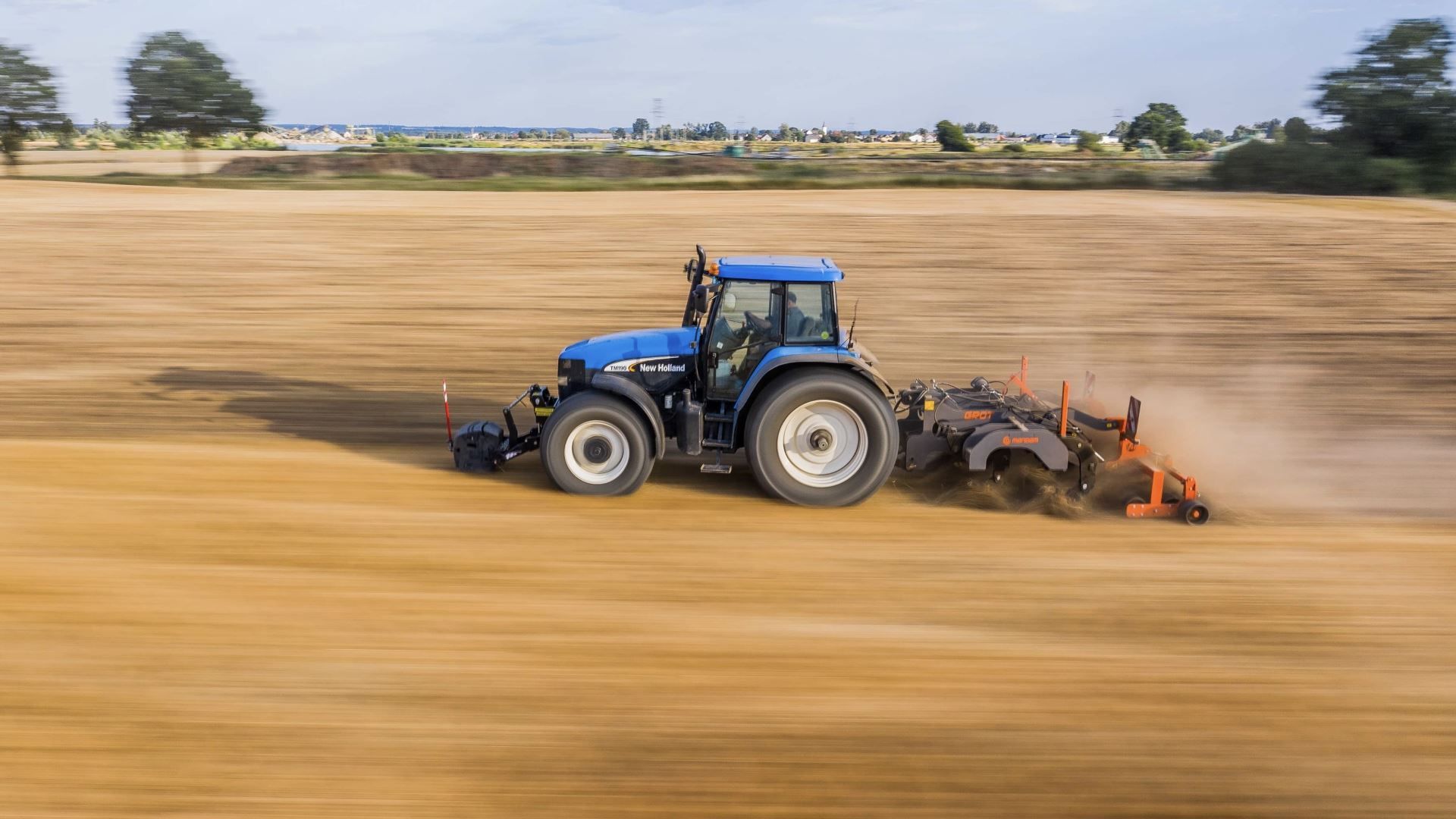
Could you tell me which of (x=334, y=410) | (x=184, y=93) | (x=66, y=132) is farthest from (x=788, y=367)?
(x=66, y=132)

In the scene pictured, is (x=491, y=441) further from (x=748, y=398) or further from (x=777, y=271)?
(x=777, y=271)

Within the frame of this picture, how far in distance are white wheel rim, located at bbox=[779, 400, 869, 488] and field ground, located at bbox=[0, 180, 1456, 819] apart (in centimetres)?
35

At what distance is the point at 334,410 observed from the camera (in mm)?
11242

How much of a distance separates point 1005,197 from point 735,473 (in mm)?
17906

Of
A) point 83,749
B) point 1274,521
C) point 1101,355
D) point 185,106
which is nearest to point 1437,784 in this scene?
point 1274,521

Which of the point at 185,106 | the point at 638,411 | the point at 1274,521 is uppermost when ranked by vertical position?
the point at 185,106

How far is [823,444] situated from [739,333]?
99cm

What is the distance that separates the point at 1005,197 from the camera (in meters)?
25.0

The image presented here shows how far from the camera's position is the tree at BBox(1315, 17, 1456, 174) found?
31.9 meters

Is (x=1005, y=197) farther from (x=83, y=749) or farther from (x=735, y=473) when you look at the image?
(x=83, y=749)

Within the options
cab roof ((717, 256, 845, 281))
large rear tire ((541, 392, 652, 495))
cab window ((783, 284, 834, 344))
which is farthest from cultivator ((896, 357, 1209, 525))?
large rear tire ((541, 392, 652, 495))

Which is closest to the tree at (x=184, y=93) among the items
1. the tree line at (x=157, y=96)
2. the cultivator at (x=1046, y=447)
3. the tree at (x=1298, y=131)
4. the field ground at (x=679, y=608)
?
the tree line at (x=157, y=96)

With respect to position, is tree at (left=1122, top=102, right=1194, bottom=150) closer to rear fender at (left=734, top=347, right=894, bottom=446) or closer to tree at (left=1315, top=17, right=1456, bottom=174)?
tree at (left=1315, top=17, right=1456, bottom=174)

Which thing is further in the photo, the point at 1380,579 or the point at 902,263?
the point at 902,263
